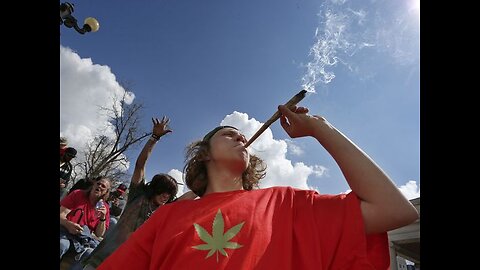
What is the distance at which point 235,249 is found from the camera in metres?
1.38

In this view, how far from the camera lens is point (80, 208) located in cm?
408

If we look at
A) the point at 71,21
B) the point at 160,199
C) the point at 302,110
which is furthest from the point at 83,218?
the point at 71,21

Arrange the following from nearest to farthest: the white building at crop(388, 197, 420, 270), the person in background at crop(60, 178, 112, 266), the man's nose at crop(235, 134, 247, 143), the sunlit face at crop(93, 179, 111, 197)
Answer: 1. the man's nose at crop(235, 134, 247, 143)
2. the person in background at crop(60, 178, 112, 266)
3. the sunlit face at crop(93, 179, 111, 197)
4. the white building at crop(388, 197, 420, 270)

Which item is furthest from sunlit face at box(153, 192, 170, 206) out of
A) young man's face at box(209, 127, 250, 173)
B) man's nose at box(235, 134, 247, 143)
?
man's nose at box(235, 134, 247, 143)

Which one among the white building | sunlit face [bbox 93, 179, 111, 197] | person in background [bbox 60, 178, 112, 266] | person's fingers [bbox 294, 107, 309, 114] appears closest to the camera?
person's fingers [bbox 294, 107, 309, 114]

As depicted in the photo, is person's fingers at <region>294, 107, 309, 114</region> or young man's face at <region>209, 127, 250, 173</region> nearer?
person's fingers at <region>294, 107, 309, 114</region>

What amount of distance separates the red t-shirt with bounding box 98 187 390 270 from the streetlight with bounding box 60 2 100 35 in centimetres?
556

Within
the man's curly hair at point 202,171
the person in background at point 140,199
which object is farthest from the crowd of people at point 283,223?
the person in background at point 140,199

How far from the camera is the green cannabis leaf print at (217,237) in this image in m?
1.40

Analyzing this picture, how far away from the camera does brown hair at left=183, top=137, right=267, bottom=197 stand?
2.28m

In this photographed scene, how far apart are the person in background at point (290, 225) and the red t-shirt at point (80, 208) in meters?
2.66

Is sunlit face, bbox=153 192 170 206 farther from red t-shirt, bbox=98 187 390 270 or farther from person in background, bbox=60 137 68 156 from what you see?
red t-shirt, bbox=98 187 390 270
